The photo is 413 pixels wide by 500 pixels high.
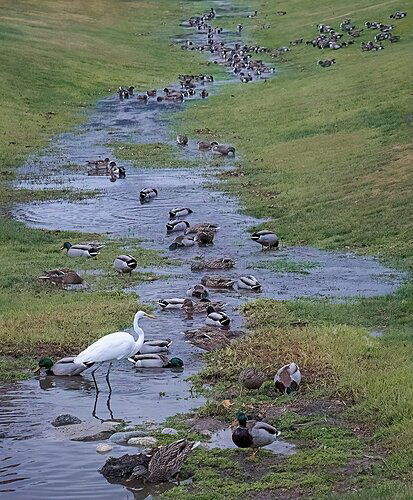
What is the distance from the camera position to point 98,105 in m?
49.1

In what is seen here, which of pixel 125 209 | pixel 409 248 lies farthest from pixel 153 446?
pixel 125 209

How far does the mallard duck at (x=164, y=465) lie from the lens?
1080cm

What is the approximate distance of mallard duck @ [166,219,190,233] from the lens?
81.1 ft

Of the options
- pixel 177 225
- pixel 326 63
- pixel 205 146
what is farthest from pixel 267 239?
pixel 326 63

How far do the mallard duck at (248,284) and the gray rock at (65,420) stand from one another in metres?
6.85

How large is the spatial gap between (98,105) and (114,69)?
30.0ft

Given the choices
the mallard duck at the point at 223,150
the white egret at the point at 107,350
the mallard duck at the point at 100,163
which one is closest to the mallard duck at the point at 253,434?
the white egret at the point at 107,350

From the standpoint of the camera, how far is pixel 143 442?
1173 centimetres

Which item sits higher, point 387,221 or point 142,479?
point 387,221

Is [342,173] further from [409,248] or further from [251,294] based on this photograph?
[251,294]

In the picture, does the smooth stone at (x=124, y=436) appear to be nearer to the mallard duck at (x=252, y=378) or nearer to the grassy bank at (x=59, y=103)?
the mallard duck at (x=252, y=378)

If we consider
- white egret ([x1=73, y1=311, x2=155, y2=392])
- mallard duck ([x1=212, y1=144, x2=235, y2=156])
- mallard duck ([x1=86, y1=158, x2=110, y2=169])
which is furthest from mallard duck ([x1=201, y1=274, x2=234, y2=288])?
mallard duck ([x1=212, y1=144, x2=235, y2=156])

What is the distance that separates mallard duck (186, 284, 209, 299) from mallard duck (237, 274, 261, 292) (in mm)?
897

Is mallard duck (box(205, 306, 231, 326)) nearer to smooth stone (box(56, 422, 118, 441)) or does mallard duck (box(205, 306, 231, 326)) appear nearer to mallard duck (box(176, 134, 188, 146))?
smooth stone (box(56, 422, 118, 441))
